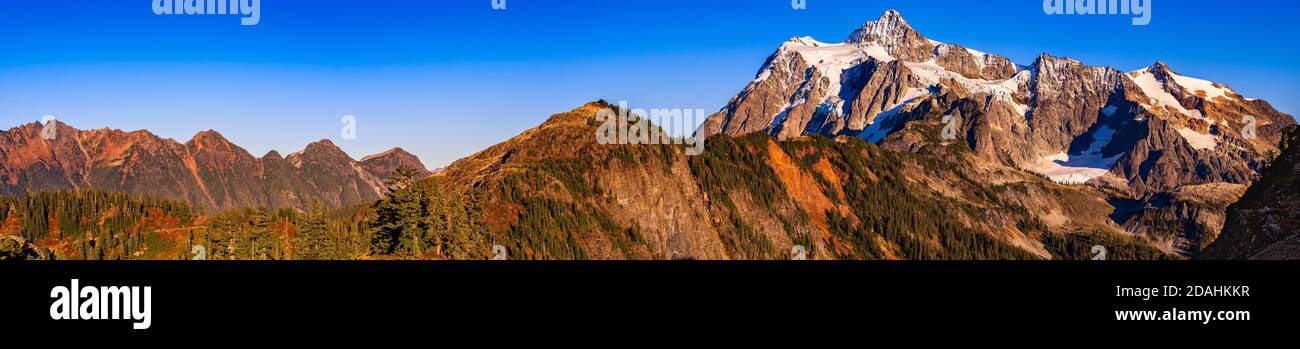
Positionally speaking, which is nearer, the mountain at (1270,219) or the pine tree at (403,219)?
the mountain at (1270,219)

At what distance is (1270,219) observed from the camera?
108 meters

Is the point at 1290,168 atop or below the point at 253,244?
atop

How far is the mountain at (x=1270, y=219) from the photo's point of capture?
101 metres

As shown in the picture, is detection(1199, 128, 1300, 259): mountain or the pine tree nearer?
detection(1199, 128, 1300, 259): mountain

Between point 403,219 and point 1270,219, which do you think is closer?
point 1270,219

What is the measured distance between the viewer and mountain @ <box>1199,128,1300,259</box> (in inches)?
3964

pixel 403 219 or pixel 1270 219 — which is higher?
pixel 403 219
